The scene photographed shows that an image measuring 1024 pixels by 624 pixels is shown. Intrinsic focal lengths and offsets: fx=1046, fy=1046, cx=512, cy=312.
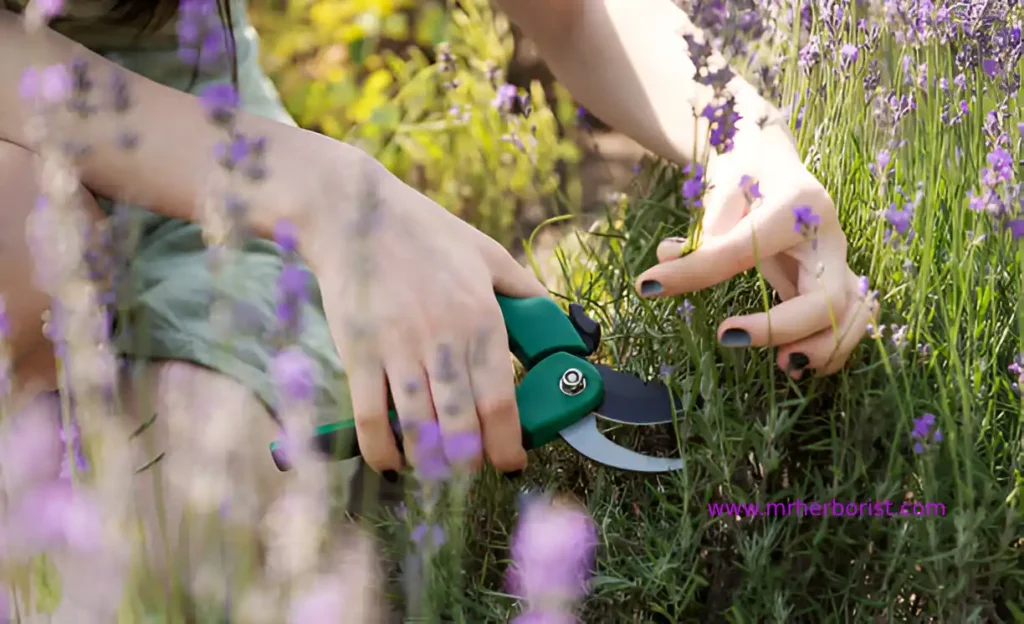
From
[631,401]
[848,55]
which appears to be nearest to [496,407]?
[631,401]

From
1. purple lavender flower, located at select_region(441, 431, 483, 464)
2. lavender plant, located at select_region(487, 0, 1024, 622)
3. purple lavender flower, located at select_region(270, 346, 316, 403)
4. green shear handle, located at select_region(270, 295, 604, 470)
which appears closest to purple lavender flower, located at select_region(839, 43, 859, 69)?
lavender plant, located at select_region(487, 0, 1024, 622)

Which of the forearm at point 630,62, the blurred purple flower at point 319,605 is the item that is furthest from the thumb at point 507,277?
the blurred purple flower at point 319,605

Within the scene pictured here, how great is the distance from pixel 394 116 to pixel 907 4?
191cm

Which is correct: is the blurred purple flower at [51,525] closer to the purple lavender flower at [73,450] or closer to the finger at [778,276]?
the purple lavender flower at [73,450]

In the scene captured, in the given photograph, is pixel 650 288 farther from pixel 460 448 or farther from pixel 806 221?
pixel 460 448

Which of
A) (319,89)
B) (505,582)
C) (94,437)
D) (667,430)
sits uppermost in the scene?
(94,437)

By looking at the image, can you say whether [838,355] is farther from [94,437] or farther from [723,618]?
[94,437]

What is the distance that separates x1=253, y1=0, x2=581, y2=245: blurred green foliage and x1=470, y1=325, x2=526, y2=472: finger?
1.58 metres

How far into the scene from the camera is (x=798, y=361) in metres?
1.27

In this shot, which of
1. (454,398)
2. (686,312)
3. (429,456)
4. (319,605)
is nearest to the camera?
(319,605)

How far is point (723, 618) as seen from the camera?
135cm

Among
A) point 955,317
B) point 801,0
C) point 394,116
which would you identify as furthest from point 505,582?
point 394,116

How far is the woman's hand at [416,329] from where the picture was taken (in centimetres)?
112

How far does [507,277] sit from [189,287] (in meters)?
0.51
